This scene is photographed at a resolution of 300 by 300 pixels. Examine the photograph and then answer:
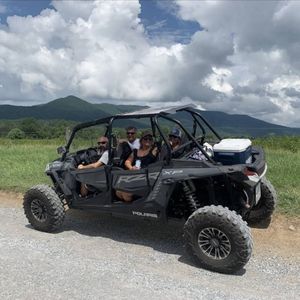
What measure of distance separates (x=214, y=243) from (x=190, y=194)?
80 cm

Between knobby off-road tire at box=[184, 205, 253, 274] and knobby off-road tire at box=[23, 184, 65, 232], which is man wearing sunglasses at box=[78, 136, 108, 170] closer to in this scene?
knobby off-road tire at box=[23, 184, 65, 232]

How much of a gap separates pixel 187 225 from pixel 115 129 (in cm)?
209

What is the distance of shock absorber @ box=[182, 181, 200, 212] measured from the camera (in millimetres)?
5962

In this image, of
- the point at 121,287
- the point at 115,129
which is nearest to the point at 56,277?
the point at 121,287

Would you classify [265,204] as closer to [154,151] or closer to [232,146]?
[232,146]

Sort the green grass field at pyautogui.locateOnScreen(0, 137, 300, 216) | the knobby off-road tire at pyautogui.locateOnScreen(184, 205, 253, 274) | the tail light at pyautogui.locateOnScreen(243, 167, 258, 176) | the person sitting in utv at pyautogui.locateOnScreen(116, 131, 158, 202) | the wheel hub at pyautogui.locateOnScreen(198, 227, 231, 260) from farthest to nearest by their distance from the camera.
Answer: the green grass field at pyautogui.locateOnScreen(0, 137, 300, 216) → the person sitting in utv at pyautogui.locateOnScreen(116, 131, 158, 202) → the tail light at pyautogui.locateOnScreen(243, 167, 258, 176) → the wheel hub at pyautogui.locateOnScreen(198, 227, 231, 260) → the knobby off-road tire at pyautogui.locateOnScreen(184, 205, 253, 274)

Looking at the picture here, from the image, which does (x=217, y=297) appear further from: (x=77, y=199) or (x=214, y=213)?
(x=77, y=199)

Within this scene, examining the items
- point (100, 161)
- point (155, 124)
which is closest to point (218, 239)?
point (155, 124)

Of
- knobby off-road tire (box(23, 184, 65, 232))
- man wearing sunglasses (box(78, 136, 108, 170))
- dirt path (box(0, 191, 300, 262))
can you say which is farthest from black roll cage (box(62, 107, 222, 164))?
dirt path (box(0, 191, 300, 262))

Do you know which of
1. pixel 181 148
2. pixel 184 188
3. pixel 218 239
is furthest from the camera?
pixel 181 148

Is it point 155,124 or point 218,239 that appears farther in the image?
point 155,124

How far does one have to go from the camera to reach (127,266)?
5594 mm

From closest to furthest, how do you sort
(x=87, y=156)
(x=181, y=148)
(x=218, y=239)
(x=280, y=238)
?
(x=218, y=239) < (x=181, y=148) < (x=280, y=238) < (x=87, y=156)

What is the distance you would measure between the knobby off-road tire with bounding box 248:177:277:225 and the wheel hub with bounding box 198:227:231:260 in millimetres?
1964
